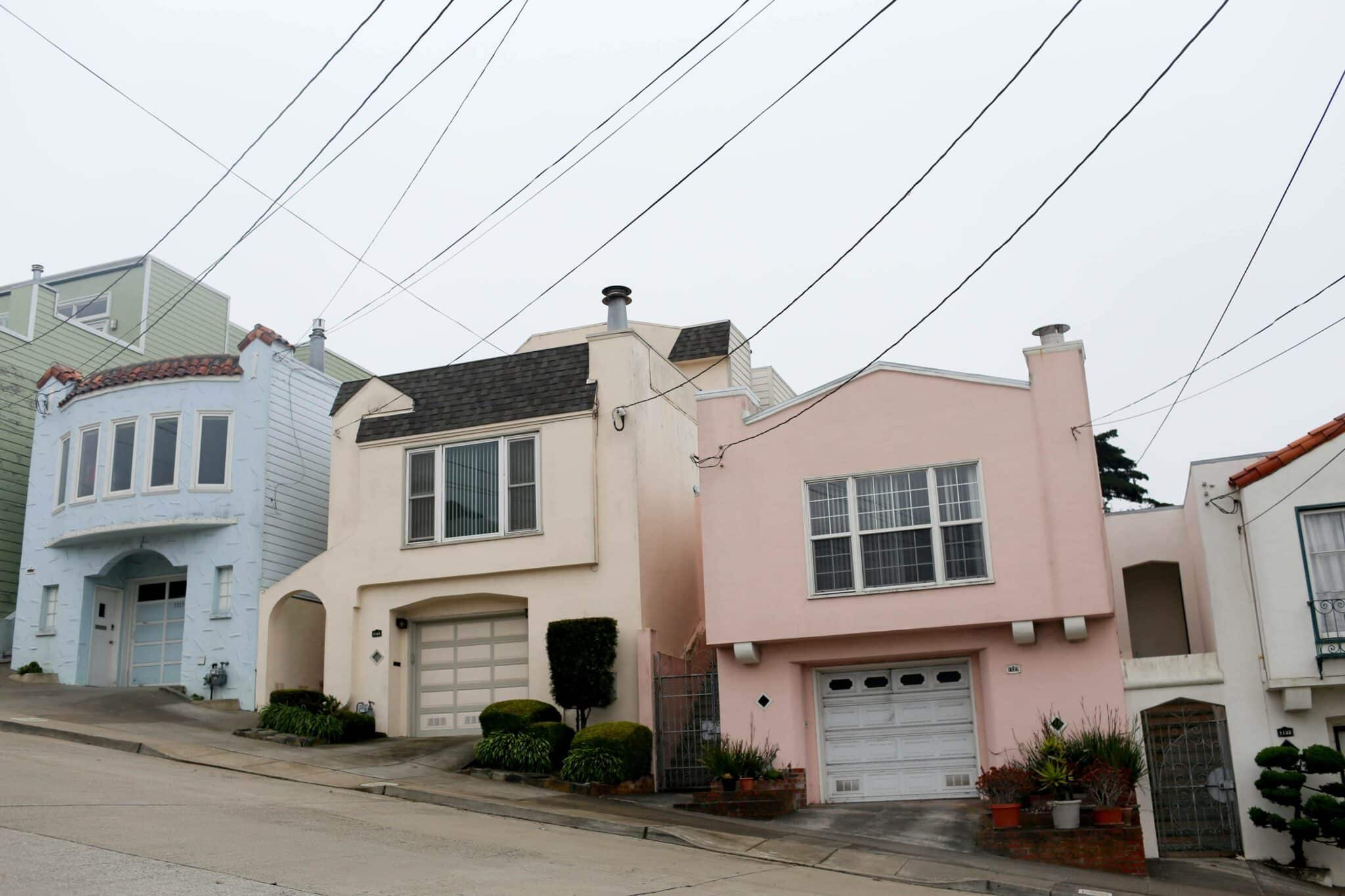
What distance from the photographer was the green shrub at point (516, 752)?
18.0 metres

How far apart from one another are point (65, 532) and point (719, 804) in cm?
1529

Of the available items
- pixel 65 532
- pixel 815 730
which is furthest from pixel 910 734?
pixel 65 532

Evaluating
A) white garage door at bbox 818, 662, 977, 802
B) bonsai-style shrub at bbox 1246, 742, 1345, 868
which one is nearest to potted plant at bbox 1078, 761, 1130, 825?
bonsai-style shrub at bbox 1246, 742, 1345, 868

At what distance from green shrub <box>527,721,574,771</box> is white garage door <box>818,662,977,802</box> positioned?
3874mm

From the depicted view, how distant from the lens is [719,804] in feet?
53.4

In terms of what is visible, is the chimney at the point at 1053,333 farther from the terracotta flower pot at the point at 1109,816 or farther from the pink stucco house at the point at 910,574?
the terracotta flower pot at the point at 1109,816

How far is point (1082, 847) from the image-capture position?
14.0 m

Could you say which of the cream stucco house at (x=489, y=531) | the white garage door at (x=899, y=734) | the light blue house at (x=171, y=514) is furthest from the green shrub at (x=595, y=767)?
the light blue house at (x=171, y=514)

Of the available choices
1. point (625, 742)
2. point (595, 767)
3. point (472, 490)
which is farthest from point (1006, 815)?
point (472, 490)

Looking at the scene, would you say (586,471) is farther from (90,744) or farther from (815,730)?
(90,744)

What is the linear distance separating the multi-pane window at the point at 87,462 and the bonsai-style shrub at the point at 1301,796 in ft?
69.7

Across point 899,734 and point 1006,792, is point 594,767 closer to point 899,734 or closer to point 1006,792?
point 899,734

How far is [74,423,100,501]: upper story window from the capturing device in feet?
80.4

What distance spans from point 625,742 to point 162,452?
11.9 metres
